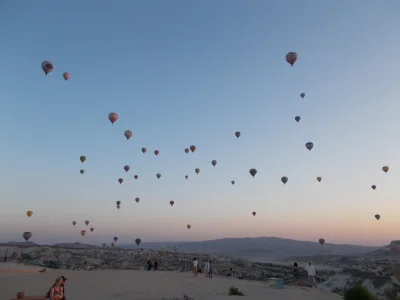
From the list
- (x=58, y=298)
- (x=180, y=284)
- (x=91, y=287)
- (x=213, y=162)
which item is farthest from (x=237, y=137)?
(x=58, y=298)

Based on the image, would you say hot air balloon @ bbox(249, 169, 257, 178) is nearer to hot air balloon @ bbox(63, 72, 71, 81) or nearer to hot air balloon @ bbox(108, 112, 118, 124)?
hot air balloon @ bbox(108, 112, 118, 124)

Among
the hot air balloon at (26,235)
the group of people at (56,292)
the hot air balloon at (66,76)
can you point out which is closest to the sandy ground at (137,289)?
the group of people at (56,292)

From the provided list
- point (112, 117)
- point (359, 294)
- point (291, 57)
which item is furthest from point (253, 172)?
point (359, 294)

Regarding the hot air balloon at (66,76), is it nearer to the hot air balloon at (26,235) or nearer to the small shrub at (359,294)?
the hot air balloon at (26,235)

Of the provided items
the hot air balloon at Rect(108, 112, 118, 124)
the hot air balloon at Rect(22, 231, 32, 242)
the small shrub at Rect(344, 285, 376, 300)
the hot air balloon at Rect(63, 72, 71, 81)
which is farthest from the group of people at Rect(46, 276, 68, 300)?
the hot air balloon at Rect(22, 231, 32, 242)

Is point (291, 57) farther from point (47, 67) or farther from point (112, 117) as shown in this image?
point (47, 67)

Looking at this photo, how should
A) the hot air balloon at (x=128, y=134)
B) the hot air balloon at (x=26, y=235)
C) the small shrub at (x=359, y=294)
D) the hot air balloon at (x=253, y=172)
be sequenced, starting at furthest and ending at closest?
the hot air balloon at (x=26, y=235) < the hot air balloon at (x=253, y=172) < the hot air balloon at (x=128, y=134) < the small shrub at (x=359, y=294)

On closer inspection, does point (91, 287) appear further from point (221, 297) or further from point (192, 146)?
point (192, 146)

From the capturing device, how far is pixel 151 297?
594 inches

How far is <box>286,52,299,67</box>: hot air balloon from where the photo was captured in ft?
111

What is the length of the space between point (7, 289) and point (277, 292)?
50.9 ft

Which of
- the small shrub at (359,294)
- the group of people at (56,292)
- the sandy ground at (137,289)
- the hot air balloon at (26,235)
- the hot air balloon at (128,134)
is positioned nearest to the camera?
the group of people at (56,292)

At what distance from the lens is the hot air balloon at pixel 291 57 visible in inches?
1336

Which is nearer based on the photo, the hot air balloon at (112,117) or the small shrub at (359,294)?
the small shrub at (359,294)
